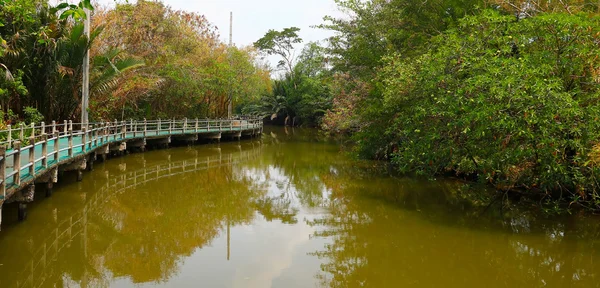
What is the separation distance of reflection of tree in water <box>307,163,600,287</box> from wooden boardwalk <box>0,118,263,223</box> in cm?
566

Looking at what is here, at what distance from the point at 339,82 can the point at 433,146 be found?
12.3m

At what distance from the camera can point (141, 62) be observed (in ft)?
68.4

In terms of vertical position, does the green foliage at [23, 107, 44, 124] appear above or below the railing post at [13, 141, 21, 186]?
above

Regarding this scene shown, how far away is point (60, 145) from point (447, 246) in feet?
38.8

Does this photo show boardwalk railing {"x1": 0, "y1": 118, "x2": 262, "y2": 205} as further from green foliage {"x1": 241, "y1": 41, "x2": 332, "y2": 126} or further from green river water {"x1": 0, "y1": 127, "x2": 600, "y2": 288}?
green foliage {"x1": 241, "y1": 41, "x2": 332, "y2": 126}

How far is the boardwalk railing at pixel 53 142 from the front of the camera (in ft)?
26.2

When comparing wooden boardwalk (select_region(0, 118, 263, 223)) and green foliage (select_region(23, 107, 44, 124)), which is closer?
wooden boardwalk (select_region(0, 118, 263, 223))

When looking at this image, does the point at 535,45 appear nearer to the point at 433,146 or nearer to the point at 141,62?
the point at 433,146

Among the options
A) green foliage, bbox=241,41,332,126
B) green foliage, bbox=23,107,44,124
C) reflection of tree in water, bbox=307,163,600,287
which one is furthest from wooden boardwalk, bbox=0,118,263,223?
green foliage, bbox=241,41,332,126

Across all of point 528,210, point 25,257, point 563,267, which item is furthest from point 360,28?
point 25,257

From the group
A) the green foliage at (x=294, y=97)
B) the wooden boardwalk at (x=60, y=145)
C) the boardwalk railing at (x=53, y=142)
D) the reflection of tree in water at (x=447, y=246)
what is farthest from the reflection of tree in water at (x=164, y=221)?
the green foliage at (x=294, y=97)

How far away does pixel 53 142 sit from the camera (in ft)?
41.4

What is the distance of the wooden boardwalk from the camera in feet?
26.6

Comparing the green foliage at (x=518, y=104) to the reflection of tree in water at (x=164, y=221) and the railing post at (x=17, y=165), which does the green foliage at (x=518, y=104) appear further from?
the railing post at (x=17, y=165)
